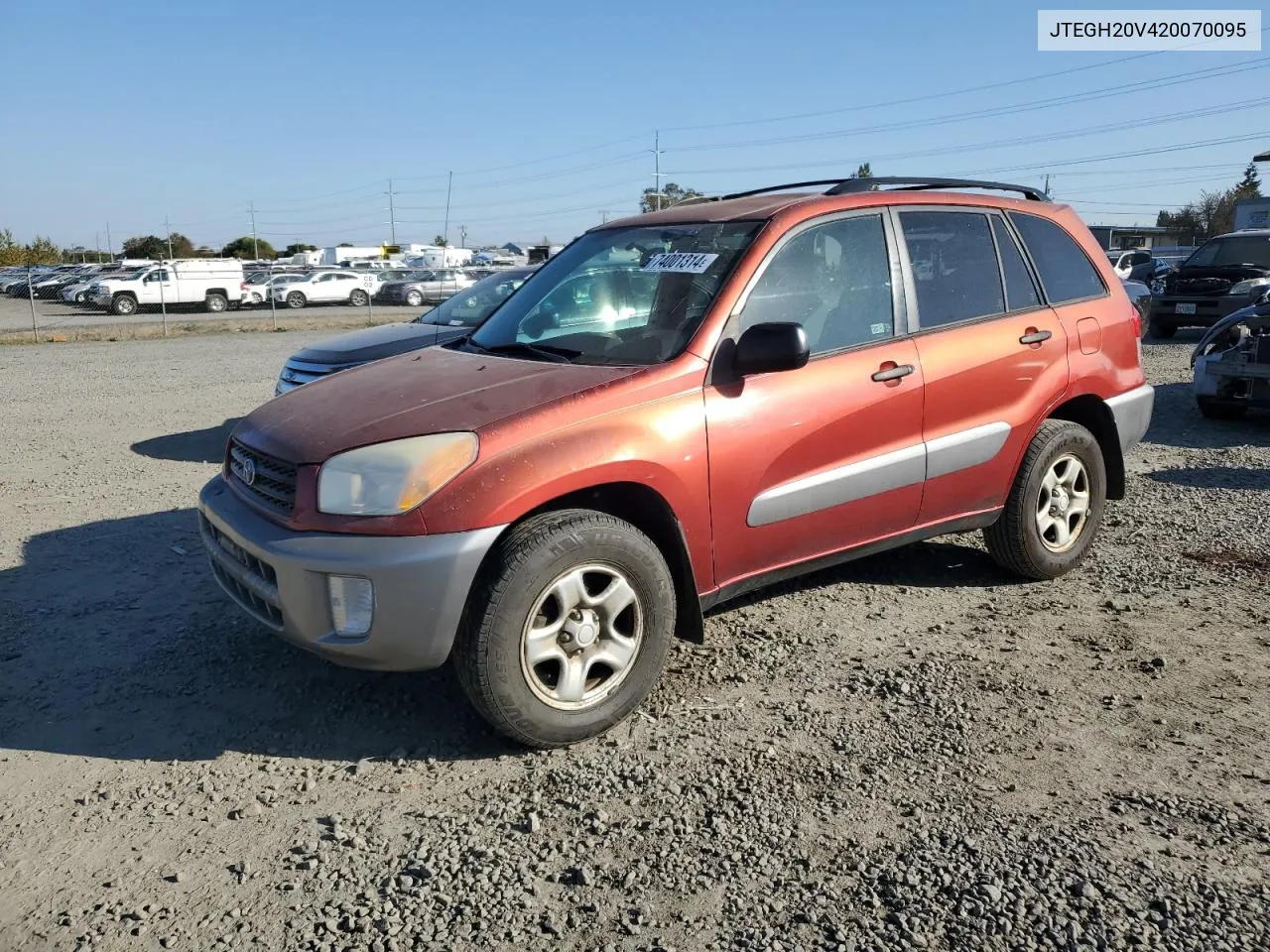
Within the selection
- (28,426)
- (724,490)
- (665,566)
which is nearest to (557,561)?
(665,566)

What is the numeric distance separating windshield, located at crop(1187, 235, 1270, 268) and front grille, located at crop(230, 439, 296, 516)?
57.4 ft

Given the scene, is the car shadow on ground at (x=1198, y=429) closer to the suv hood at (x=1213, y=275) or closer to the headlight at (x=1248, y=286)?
the headlight at (x=1248, y=286)

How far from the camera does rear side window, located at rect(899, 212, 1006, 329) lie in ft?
14.4

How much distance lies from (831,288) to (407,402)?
1.79m

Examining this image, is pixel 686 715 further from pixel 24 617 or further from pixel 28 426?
pixel 28 426

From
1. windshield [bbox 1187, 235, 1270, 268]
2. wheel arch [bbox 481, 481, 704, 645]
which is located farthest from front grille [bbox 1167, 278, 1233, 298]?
wheel arch [bbox 481, 481, 704, 645]

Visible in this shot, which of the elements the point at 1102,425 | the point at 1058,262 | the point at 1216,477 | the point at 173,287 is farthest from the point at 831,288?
the point at 173,287

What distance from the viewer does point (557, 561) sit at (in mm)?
3229

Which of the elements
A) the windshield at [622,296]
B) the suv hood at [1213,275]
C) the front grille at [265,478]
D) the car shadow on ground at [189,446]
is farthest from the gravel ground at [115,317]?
the front grille at [265,478]

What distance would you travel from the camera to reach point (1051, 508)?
4.95m

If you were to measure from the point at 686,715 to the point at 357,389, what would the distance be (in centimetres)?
177

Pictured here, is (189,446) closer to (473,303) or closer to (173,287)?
(473,303)

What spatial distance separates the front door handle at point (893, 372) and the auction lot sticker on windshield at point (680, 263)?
0.83 m

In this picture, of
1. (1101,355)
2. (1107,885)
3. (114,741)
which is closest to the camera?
(1107,885)
